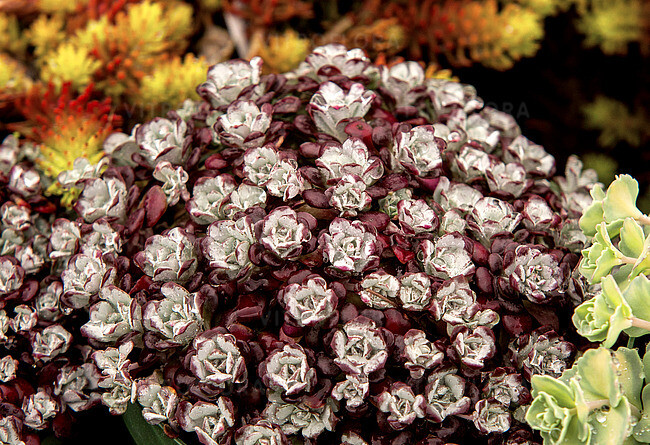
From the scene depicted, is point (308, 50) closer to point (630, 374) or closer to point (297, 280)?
point (297, 280)

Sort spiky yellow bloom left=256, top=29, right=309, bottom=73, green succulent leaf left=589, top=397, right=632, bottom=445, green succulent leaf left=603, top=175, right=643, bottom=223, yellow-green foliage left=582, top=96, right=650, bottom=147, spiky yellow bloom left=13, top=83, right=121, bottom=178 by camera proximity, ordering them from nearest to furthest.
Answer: green succulent leaf left=589, top=397, right=632, bottom=445 → green succulent leaf left=603, top=175, right=643, bottom=223 → spiky yellow bloom left=13, top=83, right=121, bottom=178 → spiky yellow bloom left=256, top=29, right=309, bottom=73 → yellow-green foliage left=582, top=96, right=650, bottom=147

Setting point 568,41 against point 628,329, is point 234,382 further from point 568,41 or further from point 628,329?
point 568,41

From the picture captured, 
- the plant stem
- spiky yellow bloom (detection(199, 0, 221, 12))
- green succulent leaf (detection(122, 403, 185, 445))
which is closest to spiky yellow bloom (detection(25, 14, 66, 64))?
spiky yellow bloom (detection(199, 0, 221, 12))

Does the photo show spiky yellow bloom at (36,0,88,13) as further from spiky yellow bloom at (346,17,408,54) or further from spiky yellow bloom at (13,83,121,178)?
spiky yellow bloom at (346,17,408,54)

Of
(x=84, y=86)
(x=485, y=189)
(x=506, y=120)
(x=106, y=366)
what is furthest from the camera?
(x=84, y=86)

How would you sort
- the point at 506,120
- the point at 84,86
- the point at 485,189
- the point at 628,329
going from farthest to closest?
the point at 84,86 < the point at 506,120 < the point at 485,189 < the point at 628,329

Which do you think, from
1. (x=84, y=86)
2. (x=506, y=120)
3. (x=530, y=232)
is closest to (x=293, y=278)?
(x=530, y=232)

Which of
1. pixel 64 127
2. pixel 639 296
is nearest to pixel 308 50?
pixel 64 127
